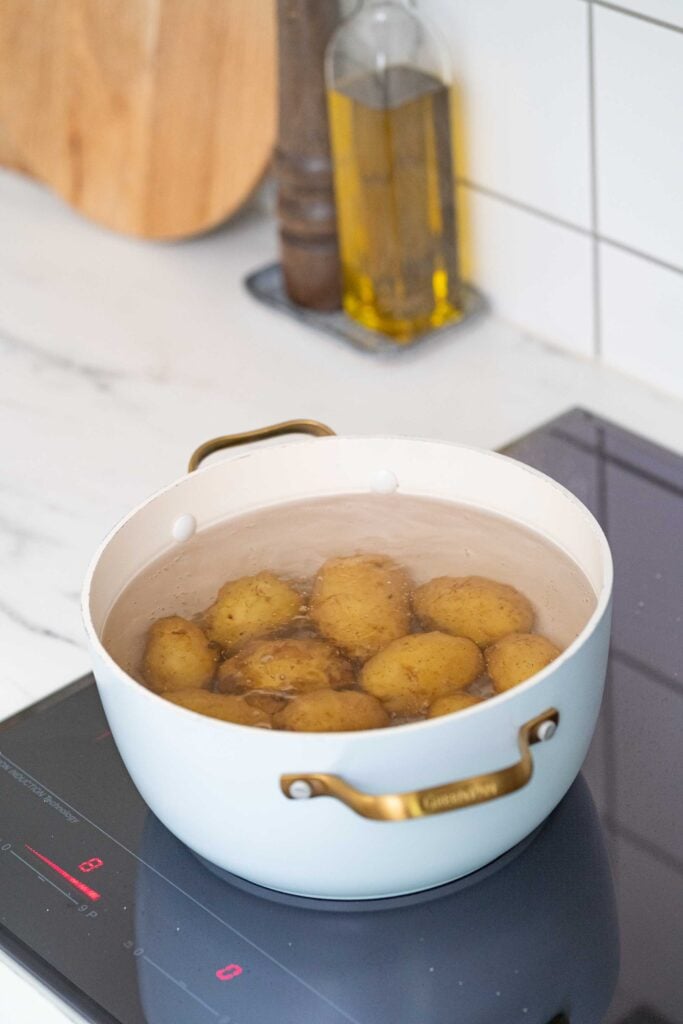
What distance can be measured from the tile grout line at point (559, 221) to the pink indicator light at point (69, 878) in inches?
22.1

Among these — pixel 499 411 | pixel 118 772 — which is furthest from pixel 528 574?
pixel 499 411

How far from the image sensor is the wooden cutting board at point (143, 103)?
120 centimetres

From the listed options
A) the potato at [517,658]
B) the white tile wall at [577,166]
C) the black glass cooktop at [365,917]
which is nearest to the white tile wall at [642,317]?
the white tile wall at [577,166]

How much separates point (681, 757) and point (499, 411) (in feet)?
1.21

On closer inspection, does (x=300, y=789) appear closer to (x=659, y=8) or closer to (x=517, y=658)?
(x=517, y=658)

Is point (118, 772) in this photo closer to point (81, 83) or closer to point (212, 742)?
point (212, 742)

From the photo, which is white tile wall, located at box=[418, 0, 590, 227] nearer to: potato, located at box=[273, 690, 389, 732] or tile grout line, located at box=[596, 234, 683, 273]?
tile grout line, located at box=[596, 234, 683, 273]

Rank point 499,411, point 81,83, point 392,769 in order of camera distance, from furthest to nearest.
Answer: point 81,83 → point 499,411 → point 392,769

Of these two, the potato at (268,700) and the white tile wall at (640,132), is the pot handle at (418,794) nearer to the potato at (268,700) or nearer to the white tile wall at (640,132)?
the potato at (268,700)

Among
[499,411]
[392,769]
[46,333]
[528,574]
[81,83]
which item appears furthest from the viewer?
[81,83]

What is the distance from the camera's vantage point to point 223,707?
63 centimetres

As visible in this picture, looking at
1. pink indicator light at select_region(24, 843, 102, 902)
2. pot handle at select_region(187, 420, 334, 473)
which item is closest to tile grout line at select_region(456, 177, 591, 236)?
pot handle at select_region(187, 420, 334, 473)

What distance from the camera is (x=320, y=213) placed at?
3.69ft

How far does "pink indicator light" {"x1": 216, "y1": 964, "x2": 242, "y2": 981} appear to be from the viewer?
65 cm
